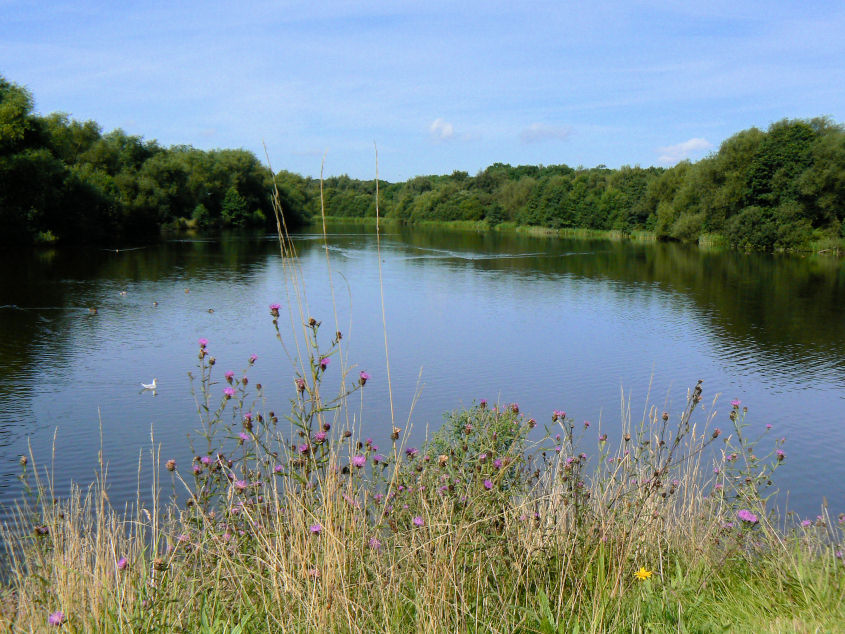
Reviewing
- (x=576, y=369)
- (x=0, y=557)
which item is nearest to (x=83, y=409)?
(x=0, y=557)

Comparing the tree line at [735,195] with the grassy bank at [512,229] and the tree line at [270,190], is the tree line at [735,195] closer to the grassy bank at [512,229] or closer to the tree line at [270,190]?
the tree line at [270,190]

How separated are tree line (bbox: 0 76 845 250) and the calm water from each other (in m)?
7.03

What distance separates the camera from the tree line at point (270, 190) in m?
40.7

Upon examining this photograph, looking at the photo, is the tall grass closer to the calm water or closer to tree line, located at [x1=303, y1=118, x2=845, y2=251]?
the calm water

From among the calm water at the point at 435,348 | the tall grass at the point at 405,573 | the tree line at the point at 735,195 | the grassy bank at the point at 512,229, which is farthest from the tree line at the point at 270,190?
the tall grass at the point at 405,573

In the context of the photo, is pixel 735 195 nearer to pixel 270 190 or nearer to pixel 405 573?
pixel 270 190

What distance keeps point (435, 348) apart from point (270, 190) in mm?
51366

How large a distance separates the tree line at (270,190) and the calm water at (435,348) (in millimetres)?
7029

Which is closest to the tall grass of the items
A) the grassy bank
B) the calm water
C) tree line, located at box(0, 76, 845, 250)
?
the calm water

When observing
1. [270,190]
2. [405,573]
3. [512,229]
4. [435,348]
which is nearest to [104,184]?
[270,190]

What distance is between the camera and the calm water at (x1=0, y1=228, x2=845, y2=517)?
10.9 m

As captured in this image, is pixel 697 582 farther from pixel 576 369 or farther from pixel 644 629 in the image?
pixel 576 369

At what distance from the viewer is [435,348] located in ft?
58.4

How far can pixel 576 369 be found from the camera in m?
15.9
